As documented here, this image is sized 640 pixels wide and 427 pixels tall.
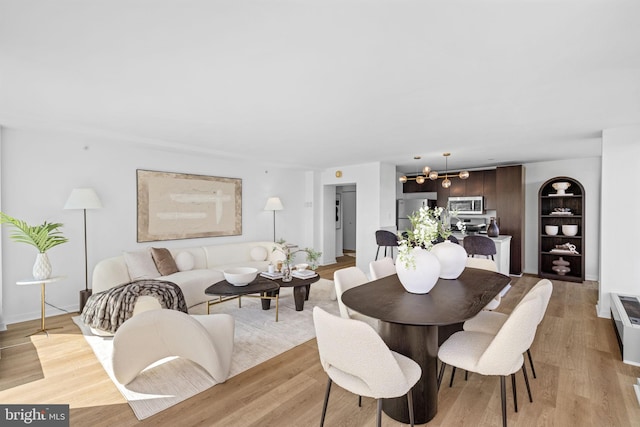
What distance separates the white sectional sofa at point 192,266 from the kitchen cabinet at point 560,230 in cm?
513

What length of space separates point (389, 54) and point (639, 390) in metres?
2.94

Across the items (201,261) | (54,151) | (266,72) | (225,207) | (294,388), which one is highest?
(266,72)

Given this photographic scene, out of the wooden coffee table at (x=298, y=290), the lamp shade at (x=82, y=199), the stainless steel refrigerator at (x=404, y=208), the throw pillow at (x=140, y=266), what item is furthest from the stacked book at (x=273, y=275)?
the stainless steel refrigerator at (x=404, y=208)

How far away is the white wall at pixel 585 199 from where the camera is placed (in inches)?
216

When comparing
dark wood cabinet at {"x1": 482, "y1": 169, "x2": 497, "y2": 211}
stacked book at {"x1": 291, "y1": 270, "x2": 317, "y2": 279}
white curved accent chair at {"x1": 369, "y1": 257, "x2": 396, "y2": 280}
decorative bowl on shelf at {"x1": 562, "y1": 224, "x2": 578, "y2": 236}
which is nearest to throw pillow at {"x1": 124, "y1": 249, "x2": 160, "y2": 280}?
stacked book at {"x1": 291, "y1": 270, "x2": 317, "y2": 279}

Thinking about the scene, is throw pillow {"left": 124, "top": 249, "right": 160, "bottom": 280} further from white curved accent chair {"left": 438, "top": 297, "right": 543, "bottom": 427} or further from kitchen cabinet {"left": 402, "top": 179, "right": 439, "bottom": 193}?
kitchen cabinet {"left": 402, "top": 179, "right": 439, "bottom": 193}

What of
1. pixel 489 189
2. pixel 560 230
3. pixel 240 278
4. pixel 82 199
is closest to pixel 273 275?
pixel 240 278

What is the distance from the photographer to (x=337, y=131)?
12.3 feet

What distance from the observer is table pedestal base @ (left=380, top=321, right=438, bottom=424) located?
1875 millimetres

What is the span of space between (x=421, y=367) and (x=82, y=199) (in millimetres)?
4134

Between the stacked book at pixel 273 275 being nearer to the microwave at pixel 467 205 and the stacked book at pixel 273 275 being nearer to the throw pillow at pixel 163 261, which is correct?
the throw pillow at pixel 163 261

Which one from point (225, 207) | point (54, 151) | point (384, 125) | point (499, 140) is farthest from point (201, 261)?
point (499, 140)

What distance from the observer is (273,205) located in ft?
20.0

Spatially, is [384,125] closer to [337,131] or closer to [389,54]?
[337,131]
